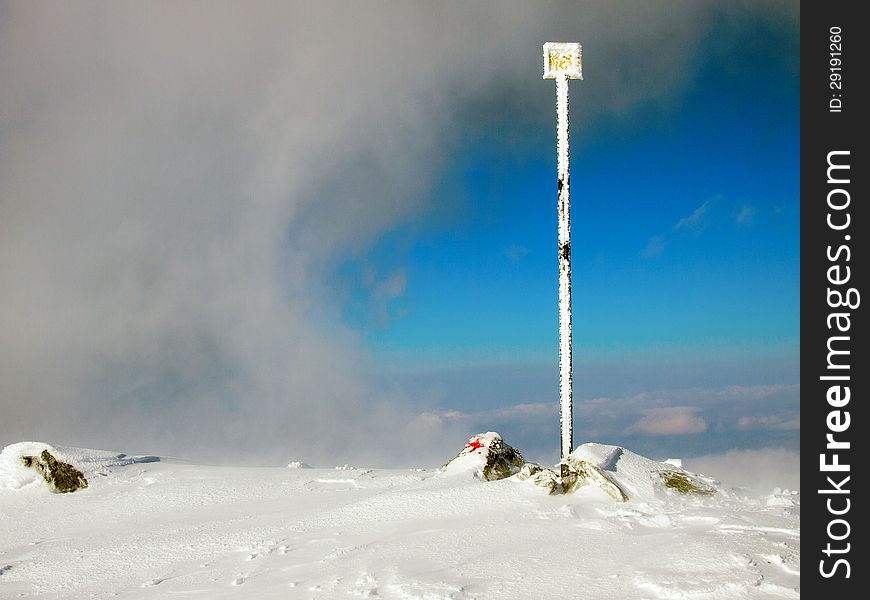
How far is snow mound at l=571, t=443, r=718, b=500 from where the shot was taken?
30.3 feet

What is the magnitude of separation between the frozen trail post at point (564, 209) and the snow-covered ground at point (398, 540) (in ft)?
2.91

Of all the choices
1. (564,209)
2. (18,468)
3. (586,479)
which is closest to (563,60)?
(564,209)

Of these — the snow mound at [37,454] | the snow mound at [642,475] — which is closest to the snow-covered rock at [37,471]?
the snow mound at [37,454]

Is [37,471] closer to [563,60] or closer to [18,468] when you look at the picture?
[18,468]

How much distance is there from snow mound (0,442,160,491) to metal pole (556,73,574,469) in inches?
401

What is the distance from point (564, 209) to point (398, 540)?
5.54 m

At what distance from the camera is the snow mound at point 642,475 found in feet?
30.3

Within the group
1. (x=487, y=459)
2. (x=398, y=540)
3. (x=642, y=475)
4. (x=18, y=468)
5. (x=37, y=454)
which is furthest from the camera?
→ (x=37, y=454)

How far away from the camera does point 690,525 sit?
25.8ft

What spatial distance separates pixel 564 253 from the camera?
949cm

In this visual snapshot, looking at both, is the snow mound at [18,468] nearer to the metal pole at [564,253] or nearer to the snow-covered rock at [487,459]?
the snow-covered rock at [487,459]

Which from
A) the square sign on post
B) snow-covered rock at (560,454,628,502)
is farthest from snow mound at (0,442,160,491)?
the square sign on post

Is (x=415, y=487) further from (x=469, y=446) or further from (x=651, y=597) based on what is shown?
(x=651, y=597)
